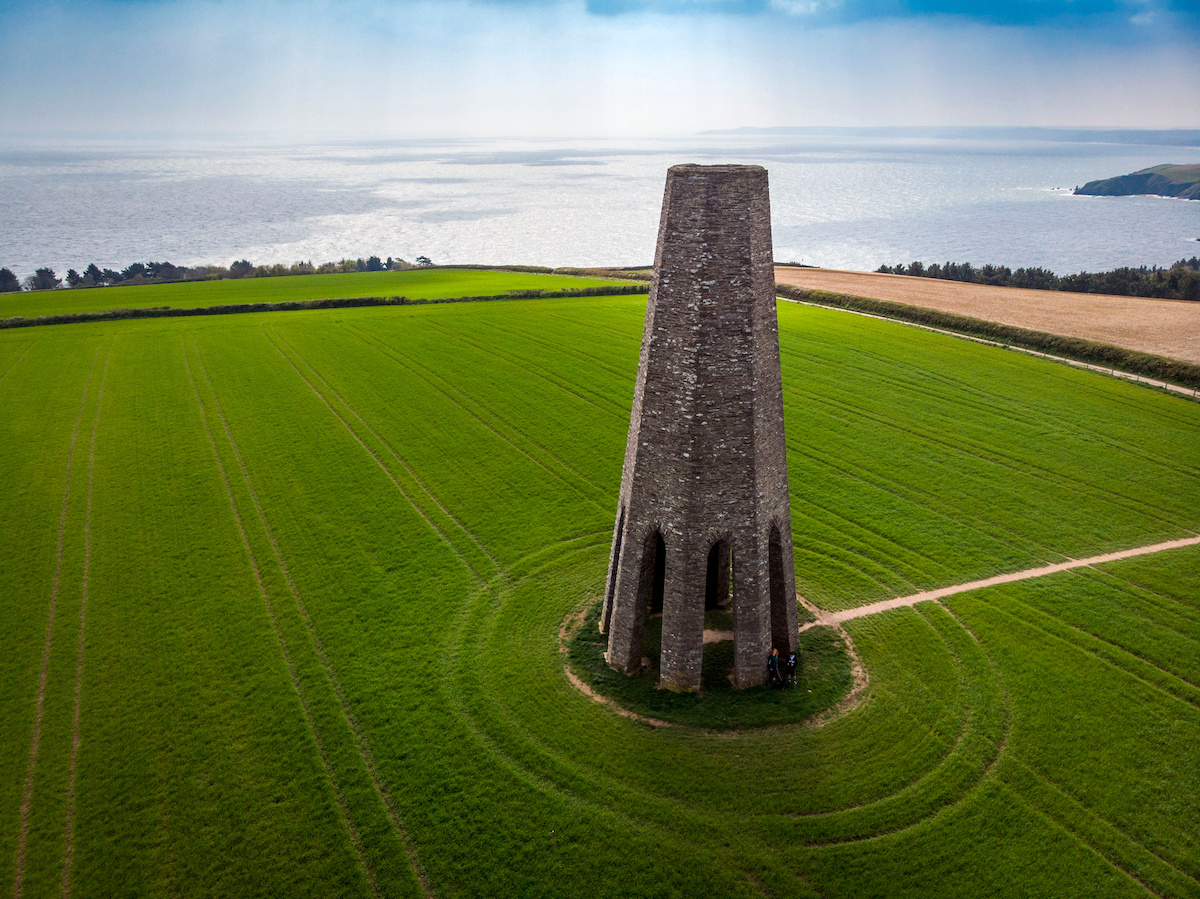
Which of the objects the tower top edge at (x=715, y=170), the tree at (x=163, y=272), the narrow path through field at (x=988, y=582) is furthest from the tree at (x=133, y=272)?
the narrow path through field at (x=988, y=582)

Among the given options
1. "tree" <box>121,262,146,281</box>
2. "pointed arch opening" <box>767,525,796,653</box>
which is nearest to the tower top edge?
"pointed arch opening" <box>767,525,796,653</box>

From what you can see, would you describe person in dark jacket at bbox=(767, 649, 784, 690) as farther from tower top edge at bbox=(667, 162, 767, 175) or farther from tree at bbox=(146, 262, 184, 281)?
tree at bbox=(146, 262, 184, 281)

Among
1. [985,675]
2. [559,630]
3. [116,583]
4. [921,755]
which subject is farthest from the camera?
[116,583]

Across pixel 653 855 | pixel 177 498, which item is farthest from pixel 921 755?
pixel 177 498

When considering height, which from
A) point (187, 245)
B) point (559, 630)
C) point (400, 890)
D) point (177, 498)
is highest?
point (187, 245)

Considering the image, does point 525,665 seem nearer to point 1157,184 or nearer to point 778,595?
point 778,595

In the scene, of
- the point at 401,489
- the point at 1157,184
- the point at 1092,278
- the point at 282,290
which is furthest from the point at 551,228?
the point at 1157,184

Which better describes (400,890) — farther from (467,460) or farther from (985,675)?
(467,460)
